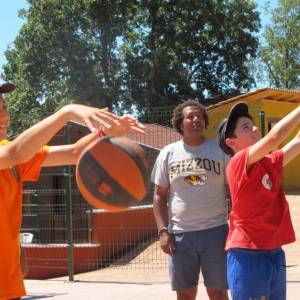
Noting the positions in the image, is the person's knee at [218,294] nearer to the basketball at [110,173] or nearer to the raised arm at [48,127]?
the basketball at [110,173]

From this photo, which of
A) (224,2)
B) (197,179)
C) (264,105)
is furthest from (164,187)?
(224,2)

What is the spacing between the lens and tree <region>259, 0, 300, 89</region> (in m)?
44.8

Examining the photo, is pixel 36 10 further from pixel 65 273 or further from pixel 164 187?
pixel 164 187

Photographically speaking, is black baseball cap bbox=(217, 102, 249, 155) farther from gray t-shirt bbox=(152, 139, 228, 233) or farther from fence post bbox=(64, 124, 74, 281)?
fence post bbox=(64, 124, 74, 281)

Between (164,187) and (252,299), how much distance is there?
66.4 inches

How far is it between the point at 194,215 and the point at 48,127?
8.74ft

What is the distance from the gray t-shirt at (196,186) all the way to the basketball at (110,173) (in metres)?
2.16

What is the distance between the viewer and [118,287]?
28.0 ft

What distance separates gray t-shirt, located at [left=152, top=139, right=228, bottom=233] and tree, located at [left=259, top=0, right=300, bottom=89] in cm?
4090

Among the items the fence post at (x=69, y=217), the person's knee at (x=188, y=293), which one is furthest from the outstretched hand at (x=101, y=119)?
the fence post at (x=69, y=217)

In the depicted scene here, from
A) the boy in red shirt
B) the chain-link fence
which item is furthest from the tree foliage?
the boy in red shirt

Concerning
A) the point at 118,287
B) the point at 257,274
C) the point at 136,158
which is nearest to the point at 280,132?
the point at 257,274

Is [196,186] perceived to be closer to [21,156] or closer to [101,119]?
[21,156]

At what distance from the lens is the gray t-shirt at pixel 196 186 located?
16.6ft
